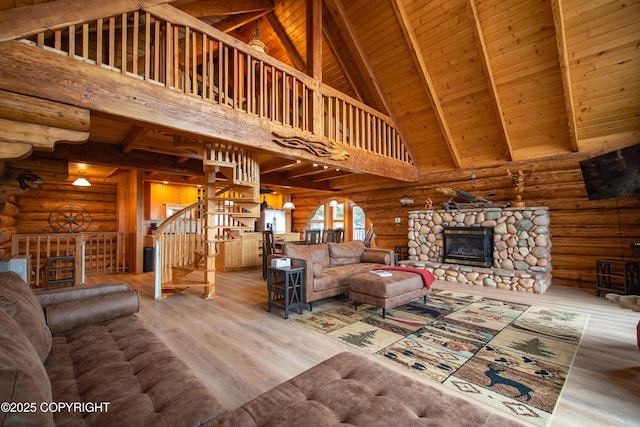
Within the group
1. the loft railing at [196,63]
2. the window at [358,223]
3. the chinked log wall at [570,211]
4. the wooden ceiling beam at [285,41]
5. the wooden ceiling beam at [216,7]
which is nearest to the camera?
the loft railing at [196,63]

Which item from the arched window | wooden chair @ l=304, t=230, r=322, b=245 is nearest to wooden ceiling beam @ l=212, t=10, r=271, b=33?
wooden chair @ l=304, t=230, r=322, b=245

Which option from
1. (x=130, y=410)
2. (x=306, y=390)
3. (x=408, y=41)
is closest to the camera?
(x=130, y=410)

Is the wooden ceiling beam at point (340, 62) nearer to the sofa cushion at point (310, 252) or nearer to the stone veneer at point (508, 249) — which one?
the stone veneer at point (508, 249)

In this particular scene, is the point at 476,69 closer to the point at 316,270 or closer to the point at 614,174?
the point at 614,174

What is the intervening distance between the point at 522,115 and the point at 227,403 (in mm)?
6360

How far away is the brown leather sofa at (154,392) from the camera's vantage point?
95 cm

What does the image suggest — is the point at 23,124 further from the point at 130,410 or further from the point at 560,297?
the point at 560,297

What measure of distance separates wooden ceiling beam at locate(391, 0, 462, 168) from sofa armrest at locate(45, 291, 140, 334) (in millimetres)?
5597

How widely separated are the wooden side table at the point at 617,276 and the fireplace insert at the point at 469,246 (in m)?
1.61

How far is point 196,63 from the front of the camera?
4.09 metres

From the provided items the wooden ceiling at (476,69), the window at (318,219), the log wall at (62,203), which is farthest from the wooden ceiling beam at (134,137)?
the window at (318,219)

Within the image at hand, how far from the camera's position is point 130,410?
1.17 metres

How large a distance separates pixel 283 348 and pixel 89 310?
5.51 ft

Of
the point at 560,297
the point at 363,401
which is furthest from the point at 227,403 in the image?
the point at 560,297
